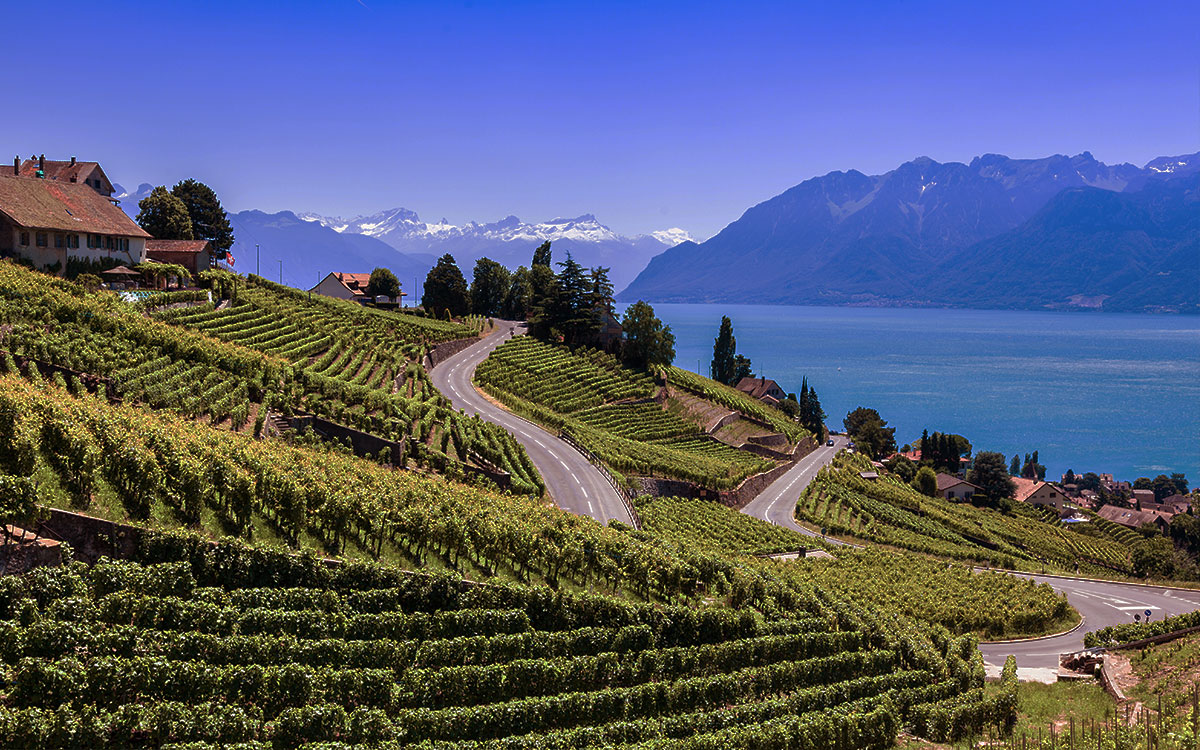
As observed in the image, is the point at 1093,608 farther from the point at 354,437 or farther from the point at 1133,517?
the point at 1133,517

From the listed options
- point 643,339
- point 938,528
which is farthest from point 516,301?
point 938,528

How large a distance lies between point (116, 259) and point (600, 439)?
1493 inches

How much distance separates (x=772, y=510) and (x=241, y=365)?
43.3 m

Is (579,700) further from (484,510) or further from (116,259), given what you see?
(116,259)

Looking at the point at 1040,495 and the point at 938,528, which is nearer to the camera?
the point at 938,528

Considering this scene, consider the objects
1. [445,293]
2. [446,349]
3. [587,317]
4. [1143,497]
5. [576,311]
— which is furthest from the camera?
[1143,497]

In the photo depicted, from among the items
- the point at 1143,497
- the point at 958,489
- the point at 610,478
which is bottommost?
the point at 1143,497

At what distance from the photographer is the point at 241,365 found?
40.4 m

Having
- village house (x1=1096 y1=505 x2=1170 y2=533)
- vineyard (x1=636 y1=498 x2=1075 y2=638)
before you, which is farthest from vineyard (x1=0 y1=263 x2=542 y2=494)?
village house (x1=1096 y1=505 x2=1170 y2=533)

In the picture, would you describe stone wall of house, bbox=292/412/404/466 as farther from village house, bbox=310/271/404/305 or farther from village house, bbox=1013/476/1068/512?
village house, bbox=1013/476/1068/512

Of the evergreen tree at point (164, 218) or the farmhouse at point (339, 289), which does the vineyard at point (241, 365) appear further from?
the farmhouse at point (339, 289)

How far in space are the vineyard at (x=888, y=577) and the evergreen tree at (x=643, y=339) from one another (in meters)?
34.5

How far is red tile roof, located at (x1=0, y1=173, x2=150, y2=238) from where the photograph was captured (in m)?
48.9

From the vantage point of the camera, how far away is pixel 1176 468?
6211 inches
